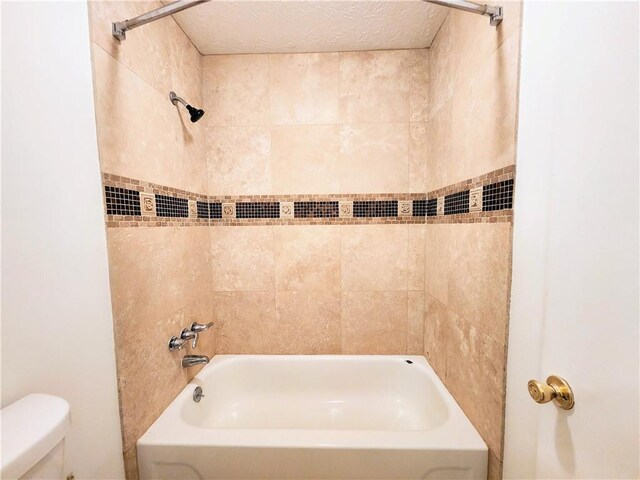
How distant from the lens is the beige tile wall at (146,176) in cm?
91

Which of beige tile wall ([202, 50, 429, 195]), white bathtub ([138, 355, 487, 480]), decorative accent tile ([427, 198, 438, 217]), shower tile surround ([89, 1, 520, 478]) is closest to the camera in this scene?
white bathtub ([138, 355, 487, 480])

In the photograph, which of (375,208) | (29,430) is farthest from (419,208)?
(29,430)

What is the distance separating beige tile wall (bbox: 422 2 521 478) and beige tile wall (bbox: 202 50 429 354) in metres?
0.18

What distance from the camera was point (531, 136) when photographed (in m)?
0.75

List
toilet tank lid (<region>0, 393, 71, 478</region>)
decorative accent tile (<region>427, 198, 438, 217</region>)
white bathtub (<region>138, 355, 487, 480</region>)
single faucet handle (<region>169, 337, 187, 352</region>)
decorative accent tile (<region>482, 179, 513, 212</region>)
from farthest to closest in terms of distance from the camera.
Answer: decorative accent tile (<region>427, 198, 438, 217</region>)
single faucet handle (<region>169, 337, 187, 352</region>)
white bathtub (<region>138, 355, 487, 480</region>)
decorative accent tile (<region>482, 179, 513, 212</region>)
toilet tank lid (<region>0, 393, 71, 478</region>)

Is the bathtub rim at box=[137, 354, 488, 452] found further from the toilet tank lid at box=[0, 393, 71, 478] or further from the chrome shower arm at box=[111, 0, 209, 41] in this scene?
the chrome shower arm at box=[111, 0, 209, 41]

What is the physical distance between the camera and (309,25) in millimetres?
1372

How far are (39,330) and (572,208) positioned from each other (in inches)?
49.8

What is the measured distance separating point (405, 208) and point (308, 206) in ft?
1.95

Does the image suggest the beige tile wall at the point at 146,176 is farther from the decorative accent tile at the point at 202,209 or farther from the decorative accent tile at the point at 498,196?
the decorative accent tile at the point at 498,196

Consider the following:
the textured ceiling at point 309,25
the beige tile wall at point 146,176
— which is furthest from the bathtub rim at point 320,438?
the textured ceiling at point 309,25

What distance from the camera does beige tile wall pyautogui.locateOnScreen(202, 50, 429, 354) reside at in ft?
5.22

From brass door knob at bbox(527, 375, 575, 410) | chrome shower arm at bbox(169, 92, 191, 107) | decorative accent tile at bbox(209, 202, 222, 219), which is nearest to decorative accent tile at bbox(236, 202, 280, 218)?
decorative accent tile at bbox(209, 202, 222, 219)

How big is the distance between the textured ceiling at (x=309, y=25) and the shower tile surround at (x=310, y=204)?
2.5 inches
